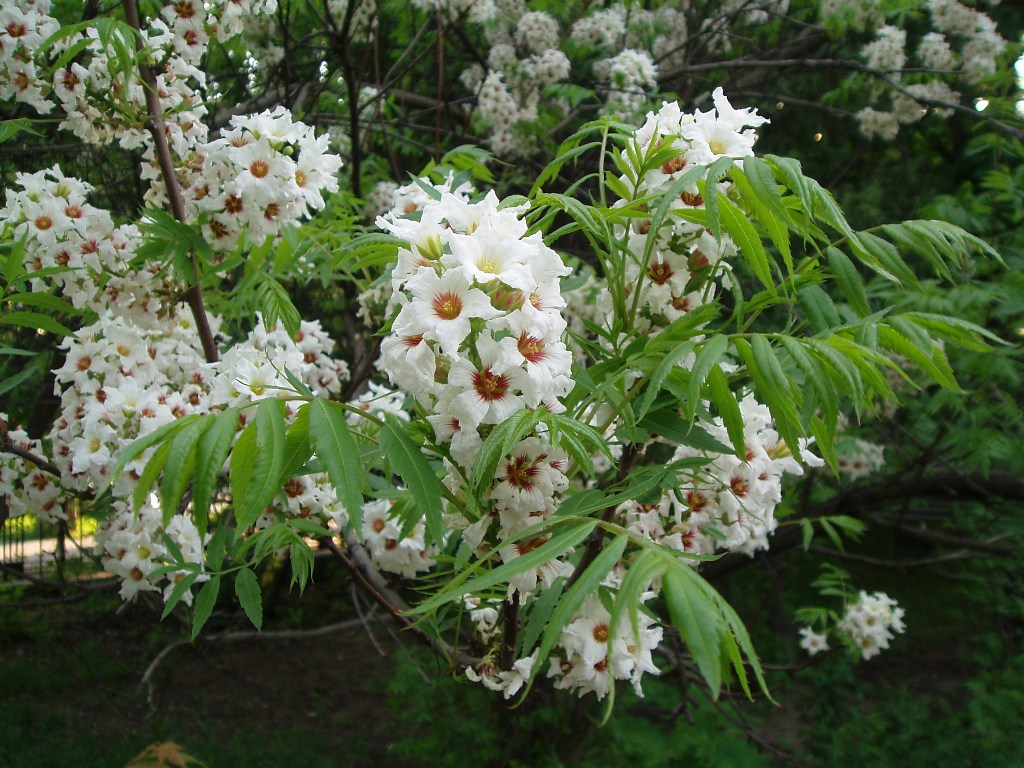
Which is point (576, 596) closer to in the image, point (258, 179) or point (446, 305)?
point (446, 305)

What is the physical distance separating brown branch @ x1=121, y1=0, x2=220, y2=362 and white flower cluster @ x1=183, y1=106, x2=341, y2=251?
0.07m

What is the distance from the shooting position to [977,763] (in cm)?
548

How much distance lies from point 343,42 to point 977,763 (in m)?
6.11

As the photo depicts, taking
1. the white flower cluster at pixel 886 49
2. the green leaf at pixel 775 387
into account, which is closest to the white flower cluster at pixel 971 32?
the white flower cluster at pixel 886 49

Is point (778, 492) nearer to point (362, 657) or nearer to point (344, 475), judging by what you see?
point (344, 475)

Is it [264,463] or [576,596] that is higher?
[264,463]

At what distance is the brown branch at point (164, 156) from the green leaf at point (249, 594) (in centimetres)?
95

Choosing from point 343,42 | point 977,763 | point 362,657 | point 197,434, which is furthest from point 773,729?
point 197,434

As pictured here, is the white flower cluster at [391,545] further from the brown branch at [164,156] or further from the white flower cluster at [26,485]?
the white flower cluster at [26,485]

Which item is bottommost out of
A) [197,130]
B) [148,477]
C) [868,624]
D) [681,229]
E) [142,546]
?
[868,624]

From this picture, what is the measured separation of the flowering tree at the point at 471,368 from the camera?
1.38 metres

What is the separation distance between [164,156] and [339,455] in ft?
5.77

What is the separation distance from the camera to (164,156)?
2652mm

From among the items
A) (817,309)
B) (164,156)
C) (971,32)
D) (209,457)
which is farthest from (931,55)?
(209,457)
